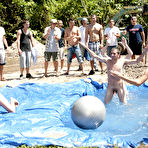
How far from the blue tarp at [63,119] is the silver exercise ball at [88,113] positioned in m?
0.16

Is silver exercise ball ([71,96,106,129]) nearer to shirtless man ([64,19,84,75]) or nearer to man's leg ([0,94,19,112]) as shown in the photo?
man's leg ([0,94,19,112])

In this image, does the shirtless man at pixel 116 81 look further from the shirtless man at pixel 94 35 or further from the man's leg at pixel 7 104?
the shirtless man at pixel 94 35

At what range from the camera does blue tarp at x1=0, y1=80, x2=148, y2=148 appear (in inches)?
169

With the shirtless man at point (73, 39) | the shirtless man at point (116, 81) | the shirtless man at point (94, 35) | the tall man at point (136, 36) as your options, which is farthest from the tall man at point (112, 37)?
the shirtless man at point (116, 81)

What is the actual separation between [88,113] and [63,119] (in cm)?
110

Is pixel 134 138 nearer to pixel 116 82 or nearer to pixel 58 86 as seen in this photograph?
pixel 116 82

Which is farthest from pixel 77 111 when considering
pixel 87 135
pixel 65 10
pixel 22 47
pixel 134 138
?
pixel 65 10

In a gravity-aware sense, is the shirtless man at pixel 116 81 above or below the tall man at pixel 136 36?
below

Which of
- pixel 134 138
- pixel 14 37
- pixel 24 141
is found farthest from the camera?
pixel 14 37

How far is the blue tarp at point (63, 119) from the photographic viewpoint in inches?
169

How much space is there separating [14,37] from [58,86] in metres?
13.0

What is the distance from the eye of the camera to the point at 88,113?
4.88m

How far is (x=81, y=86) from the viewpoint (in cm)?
797

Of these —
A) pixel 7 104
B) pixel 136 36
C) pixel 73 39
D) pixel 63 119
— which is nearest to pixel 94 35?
pixel 73 39
